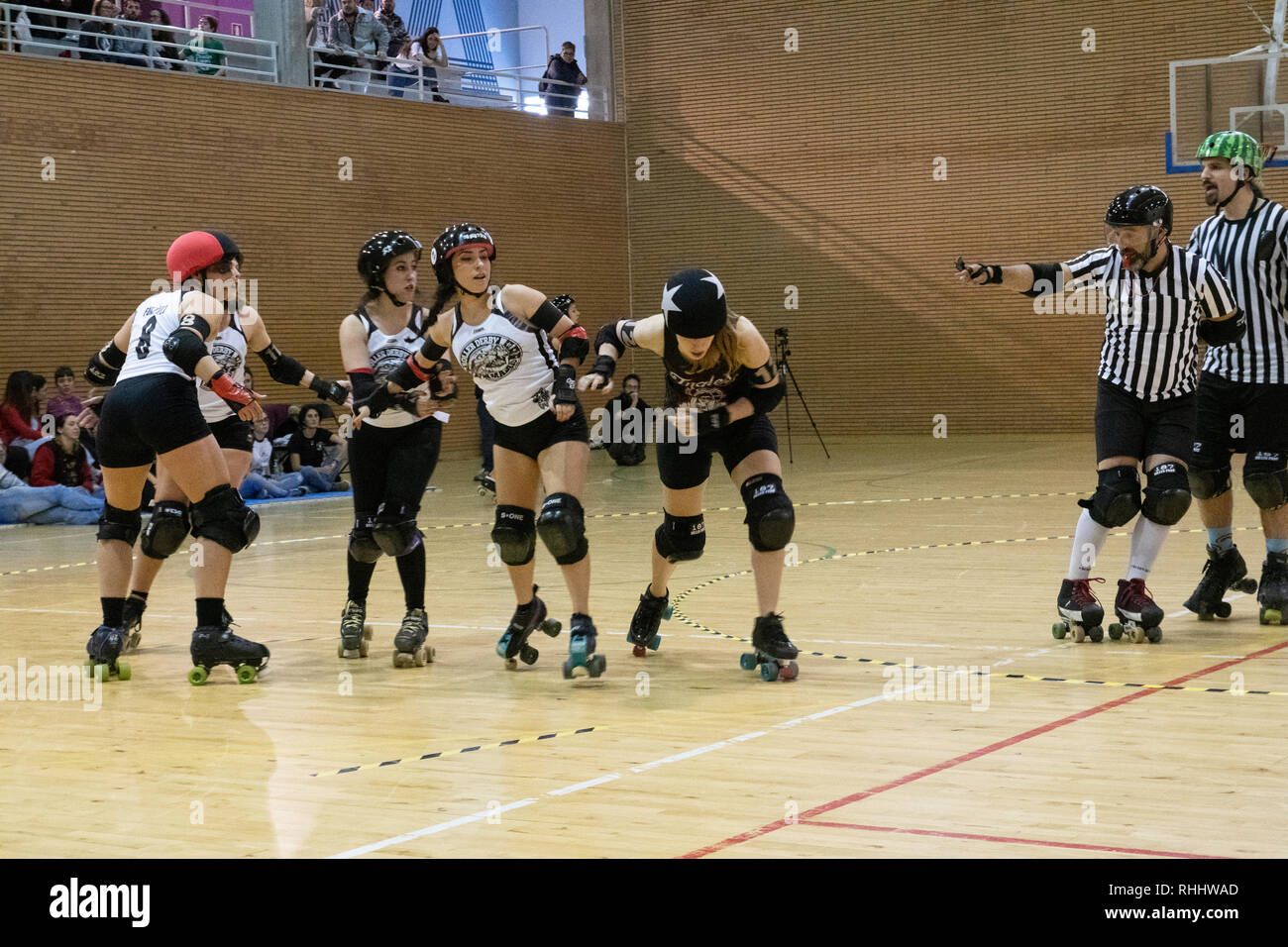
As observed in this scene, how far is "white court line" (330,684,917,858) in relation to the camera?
10.6 feet

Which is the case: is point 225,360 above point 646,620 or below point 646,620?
above

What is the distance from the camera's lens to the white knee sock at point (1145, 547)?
18.3 ft

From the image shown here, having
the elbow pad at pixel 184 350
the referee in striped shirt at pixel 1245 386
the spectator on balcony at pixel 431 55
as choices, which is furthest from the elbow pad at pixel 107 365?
the spectator on balcony at pixel 431 55

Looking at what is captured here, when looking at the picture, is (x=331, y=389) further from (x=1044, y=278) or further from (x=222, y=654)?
(x=1044, y=278)

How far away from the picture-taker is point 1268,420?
5.85 metres

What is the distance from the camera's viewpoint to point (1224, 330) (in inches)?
219

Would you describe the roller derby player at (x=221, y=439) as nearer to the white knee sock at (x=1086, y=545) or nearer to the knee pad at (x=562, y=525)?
the knee pad at (x=562, y=525)

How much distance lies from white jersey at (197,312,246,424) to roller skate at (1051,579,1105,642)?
130 inches

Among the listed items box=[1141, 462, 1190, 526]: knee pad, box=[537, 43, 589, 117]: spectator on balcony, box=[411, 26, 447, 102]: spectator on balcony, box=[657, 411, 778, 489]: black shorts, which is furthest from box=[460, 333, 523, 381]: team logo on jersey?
box=[537, 43, 589, 117]: spectator on balcony

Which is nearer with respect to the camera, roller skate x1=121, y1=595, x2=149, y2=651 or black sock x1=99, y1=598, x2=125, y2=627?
black sock x1=99, y1=598, x2=125, y2=627

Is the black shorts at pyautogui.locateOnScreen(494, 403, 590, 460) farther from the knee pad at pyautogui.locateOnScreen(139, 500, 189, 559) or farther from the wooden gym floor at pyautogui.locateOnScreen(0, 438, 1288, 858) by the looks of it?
the knee pad at pyautogui.locateOnScreen(139, 500, 189, 559)

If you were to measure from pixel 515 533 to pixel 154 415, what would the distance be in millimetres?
1318

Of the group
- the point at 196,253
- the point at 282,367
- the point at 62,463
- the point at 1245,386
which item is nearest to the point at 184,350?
the point at 196,253

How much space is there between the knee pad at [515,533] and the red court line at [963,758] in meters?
1.97
